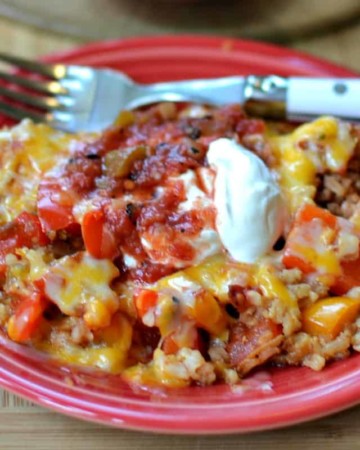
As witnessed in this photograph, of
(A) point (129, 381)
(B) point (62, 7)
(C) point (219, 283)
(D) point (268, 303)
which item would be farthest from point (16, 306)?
(B) point (62, 7)

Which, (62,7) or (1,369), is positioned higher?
(62,7)

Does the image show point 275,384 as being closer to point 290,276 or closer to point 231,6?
point 290,276

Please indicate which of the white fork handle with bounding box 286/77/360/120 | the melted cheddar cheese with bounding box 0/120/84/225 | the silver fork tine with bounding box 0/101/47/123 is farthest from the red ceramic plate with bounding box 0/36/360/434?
the silver fork tine with bounding box 0/101/47/123

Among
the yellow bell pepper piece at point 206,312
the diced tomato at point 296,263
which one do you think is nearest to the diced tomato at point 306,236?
the diced tomato at point 296,263

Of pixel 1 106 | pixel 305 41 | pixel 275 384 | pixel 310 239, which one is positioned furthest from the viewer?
pixel 305 41

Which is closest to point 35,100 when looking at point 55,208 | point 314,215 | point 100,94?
point 100,94

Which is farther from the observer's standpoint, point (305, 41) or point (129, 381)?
point (305, 41)

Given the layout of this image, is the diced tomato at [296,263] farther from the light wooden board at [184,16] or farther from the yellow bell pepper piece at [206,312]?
the light wooden board at [184,16]
